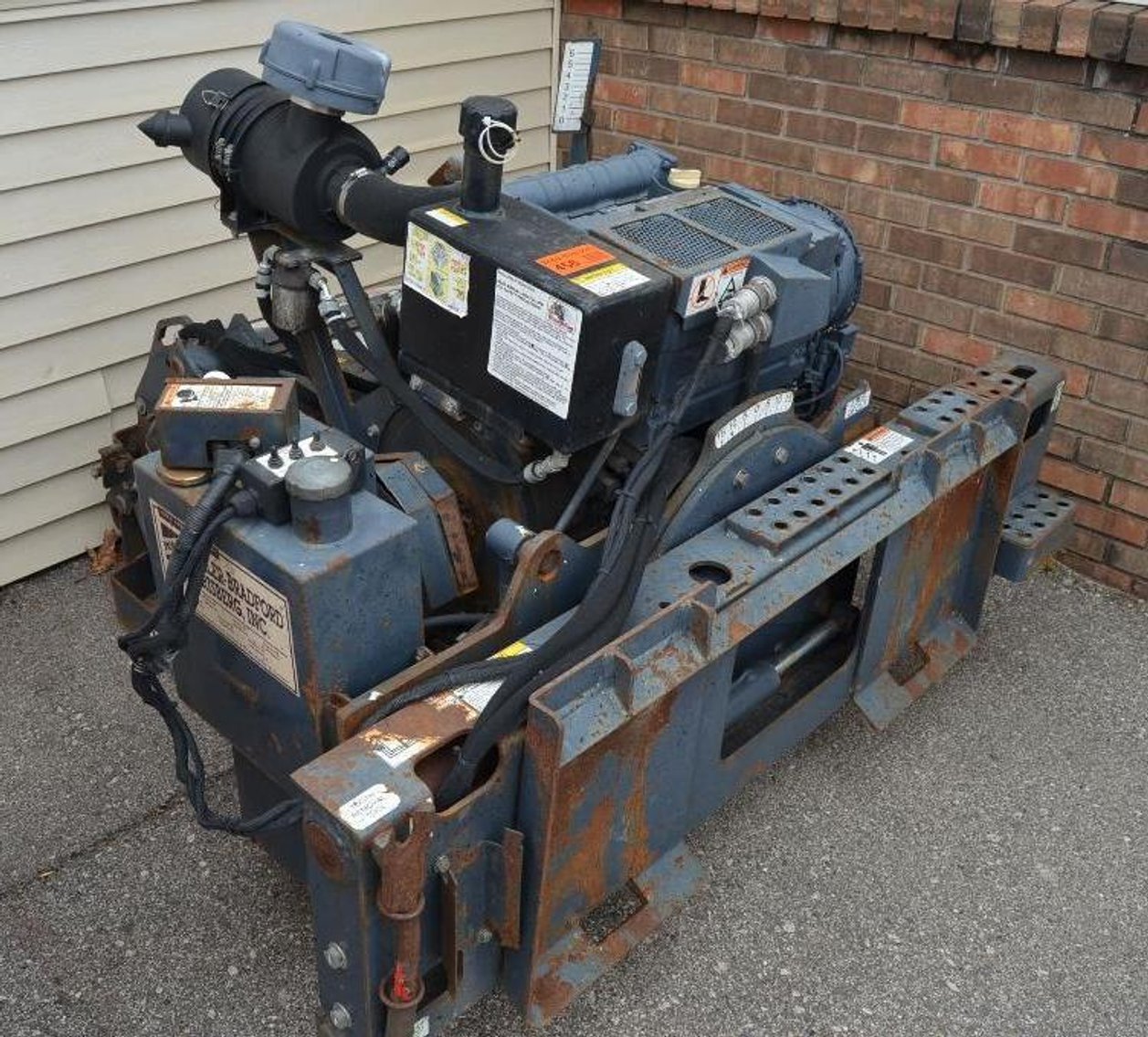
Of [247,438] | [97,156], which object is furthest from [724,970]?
[97,156]

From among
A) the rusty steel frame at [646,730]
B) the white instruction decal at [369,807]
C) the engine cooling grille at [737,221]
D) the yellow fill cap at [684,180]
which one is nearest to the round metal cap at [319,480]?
the rusty steel frame at [646,730]

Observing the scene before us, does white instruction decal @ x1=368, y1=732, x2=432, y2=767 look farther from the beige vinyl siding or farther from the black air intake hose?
the beige vinyl siding

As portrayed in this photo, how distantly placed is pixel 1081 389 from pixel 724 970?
1.91 meters

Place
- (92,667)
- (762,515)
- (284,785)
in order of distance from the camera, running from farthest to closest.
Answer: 1. (92,667)
2. (762,515)
3. (284,785)

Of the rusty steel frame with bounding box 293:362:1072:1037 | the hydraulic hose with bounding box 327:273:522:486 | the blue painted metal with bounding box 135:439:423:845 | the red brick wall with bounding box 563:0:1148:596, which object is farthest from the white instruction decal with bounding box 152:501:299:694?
the red brick wall with bounding box 563:0:1148:596

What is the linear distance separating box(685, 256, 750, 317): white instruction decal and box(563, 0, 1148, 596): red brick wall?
1.34 meters

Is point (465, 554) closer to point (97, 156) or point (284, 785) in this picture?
point (284, 785)

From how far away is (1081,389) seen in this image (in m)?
3.22

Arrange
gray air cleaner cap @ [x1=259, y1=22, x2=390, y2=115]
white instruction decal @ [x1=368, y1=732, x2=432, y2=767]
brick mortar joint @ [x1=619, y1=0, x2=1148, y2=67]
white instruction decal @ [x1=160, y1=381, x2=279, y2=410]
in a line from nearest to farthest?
white instruction decal @ [x1=368, y1=732, x2=432, y2=767]
white instruction decal @ [x1=160, y1=381, x2=279, y2=410]
gray air cleaner cap @ [x1=259, y1=22, x2=390, y2=115]
brick mortar joint @ [x1=619, y1=0, x2=1148, y2=67]

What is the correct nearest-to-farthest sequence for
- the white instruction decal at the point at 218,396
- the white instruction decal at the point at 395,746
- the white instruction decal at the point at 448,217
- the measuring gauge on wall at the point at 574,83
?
the white instruction decal at the point at 395,746 → the white instruction decal at the point at 218,396 → the white instruction decal at the point at 448,217 → the measuring gauge on wall at the point at 574,83

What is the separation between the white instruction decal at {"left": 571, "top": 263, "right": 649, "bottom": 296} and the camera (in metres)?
1.96

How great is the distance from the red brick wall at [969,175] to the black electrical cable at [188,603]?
2321 millimetres

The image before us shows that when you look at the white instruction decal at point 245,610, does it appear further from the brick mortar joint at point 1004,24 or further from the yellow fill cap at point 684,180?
the brick mortar joint at point 1004,24

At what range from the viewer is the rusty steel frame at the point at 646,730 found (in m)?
1.67
